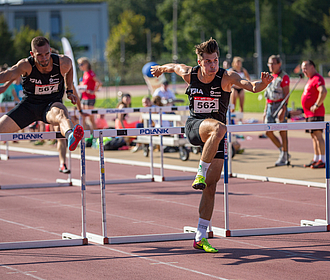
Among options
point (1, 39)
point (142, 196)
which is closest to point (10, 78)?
point (142, 196)

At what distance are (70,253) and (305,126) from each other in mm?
3092

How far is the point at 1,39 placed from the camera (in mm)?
54750

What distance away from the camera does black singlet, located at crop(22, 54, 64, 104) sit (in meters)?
7.87

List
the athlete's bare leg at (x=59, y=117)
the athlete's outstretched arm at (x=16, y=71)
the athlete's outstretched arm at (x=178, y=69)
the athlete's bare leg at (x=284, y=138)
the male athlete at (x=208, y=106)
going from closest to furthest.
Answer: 1. the male athlete at (x=208, y=106)
2. the athlete's outstretched arm at (x=178, y=69)
3. the athlete's bare leg at (x=59, y=117)
4. the athlete's outstretched arm at (x=16, y=71)
5. the athlete's bare leg at (x=284, y=138)

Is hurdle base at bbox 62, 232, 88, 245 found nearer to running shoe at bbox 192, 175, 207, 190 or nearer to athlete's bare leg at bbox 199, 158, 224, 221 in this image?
athlete's bare leg at bbox 199, 158, 224, 221

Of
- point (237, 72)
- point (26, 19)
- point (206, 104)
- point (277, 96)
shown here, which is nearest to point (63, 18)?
point (26, 19)

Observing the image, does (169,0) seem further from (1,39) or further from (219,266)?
(219,266)

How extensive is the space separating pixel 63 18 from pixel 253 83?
65.9 m

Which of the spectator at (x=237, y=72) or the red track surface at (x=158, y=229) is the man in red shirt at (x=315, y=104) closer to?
the red track surface at (x=158, y=229)

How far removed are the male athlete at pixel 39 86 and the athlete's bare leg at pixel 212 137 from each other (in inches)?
89.5

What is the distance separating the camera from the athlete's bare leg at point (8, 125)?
7.82 meters

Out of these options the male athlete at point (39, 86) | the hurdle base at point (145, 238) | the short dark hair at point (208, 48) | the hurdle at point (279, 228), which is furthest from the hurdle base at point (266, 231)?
the male athlete at point (39, 86)

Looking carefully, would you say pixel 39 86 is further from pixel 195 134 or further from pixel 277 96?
pixel 277 96

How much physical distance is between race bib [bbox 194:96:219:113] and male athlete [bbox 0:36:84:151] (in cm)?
197
